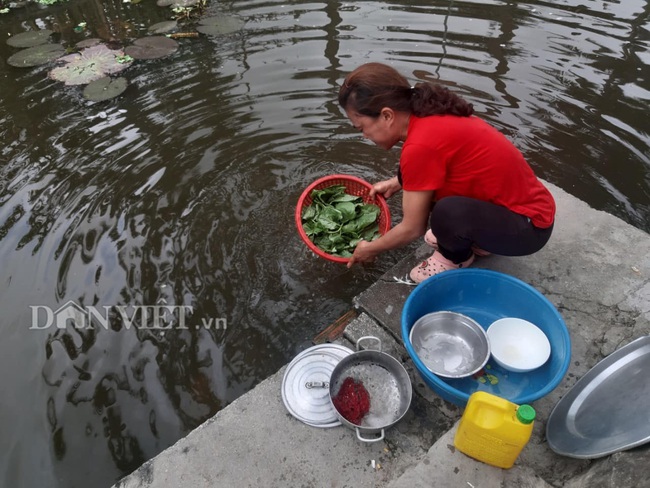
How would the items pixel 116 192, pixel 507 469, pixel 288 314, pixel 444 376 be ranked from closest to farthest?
pixel 507 469 → pixel 444 376 → pixel 288 314 → pixel 116 192

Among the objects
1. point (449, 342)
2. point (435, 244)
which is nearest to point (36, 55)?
point (435, 244)

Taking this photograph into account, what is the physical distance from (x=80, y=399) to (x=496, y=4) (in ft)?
21.6

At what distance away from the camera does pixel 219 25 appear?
5.91m

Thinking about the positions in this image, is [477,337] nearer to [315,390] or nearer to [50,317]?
[315,390]

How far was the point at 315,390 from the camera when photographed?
2215 millimetres

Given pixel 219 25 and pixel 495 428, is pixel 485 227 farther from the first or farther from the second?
pixel 219 25

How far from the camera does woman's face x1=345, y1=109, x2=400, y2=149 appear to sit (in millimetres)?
2088

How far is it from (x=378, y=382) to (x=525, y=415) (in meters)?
0.79

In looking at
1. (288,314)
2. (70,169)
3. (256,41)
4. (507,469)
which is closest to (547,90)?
(256,41)

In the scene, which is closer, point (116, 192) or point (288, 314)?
point (288, 314)

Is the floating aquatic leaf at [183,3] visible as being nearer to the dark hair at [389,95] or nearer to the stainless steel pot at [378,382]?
the dark hair at [389,95]

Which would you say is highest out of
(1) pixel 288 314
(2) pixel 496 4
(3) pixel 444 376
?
(2) pixel 496 4

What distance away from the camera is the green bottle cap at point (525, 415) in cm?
157

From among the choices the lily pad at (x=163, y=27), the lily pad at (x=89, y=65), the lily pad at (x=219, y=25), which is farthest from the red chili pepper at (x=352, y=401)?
the lily pad at (x=163, y=27)
